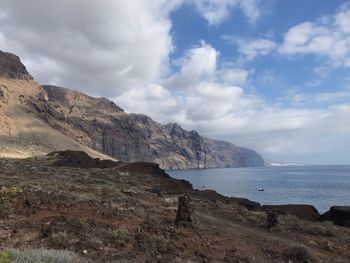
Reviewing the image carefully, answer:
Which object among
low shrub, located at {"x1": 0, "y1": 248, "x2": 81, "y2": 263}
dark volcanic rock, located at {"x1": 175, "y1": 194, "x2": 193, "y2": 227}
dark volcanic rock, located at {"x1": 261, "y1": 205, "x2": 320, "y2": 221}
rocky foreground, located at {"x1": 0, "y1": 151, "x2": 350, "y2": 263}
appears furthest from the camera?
dark volcanic rock, located at {"x1": 261, "y1": 205, "x2": 320, "y2": 221}

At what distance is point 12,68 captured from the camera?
19212 centimetres

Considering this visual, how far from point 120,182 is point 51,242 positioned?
29.8 m

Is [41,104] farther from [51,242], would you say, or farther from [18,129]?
[51,242]

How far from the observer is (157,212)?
2297 cm

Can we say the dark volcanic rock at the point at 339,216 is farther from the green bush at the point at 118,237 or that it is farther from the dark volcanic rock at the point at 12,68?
the dark volcanic rock at the point at 12,68

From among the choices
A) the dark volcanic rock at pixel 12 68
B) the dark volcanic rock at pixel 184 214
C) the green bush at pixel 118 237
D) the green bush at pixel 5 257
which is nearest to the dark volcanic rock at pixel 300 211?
the dark volcanic rock at pixel 184 214

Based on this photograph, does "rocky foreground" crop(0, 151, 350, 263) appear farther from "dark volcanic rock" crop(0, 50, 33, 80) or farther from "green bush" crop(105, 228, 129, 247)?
"dark volcanic rock" crop(0, 50, 33, 80)

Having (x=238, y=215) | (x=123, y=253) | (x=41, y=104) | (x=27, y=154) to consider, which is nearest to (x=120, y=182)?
(x=238, y=215)

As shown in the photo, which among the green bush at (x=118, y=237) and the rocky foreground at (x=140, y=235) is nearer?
the rocky foreground at (x=140, y=235)

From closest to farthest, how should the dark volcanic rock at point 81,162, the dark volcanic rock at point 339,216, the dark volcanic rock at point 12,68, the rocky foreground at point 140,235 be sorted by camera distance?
the rocky foreground at point 140,235 < the dark volcanic rock at point 339,216 < the dark volcanic rock at point 81,162 < the dark volcanic rock at point 12,68

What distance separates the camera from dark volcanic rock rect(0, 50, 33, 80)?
186000mm

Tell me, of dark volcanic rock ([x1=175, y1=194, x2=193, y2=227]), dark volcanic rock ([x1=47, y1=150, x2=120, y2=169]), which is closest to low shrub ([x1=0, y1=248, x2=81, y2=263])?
dark volcanic rock ([x1=175, y1=194, x2=193, y2=227])

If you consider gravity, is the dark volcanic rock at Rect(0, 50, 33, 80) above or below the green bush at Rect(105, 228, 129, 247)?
above

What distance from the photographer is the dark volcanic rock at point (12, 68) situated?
610 feet
